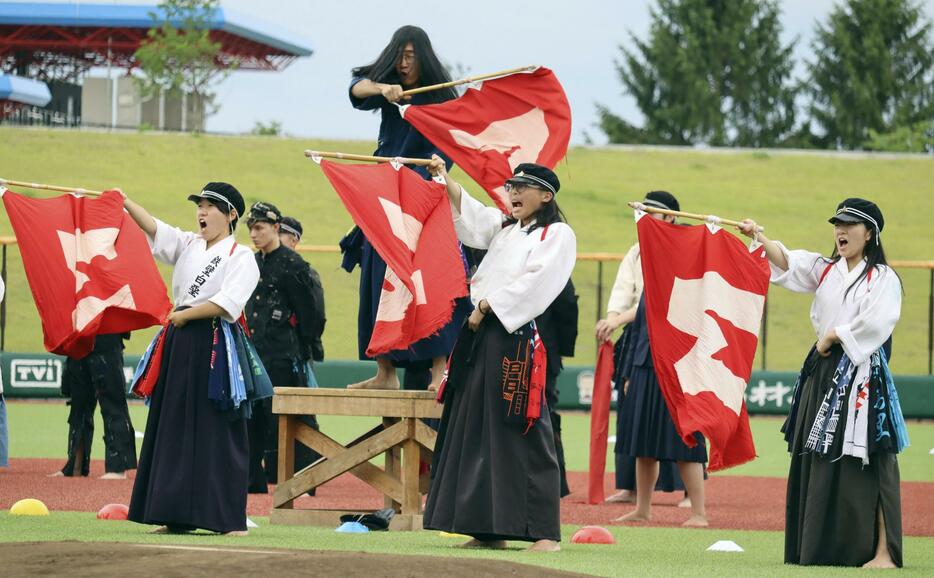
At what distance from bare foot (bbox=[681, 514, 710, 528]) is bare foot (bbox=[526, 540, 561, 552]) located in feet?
7.43

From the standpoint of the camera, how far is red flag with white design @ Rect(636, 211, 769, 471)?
8273mm

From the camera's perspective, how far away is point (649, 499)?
33.0 feet

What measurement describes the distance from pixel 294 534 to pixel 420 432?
41.8 inches

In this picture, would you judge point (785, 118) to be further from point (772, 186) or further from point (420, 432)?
point (420, 432)

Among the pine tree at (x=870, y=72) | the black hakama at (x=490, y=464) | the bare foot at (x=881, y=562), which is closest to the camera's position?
the black hakama at (x=490, y=464)

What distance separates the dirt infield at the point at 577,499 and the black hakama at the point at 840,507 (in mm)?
1986

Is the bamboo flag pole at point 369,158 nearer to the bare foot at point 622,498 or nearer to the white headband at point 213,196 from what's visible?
A: the white headband at point 213,196

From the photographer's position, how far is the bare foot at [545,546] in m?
7.55

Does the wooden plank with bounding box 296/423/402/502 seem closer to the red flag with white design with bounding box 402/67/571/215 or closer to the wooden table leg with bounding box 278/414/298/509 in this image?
the wooden table leg with bounding box 278/414/298/509

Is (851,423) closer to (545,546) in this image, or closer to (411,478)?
(545,546)

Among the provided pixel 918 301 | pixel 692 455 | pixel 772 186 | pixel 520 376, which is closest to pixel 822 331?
pixel 520 376

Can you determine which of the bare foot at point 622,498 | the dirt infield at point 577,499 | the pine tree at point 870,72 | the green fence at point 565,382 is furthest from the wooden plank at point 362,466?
the pine tree at point 870,72

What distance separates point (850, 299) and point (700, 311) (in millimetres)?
919

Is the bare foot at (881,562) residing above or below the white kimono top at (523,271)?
below
